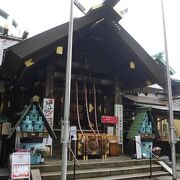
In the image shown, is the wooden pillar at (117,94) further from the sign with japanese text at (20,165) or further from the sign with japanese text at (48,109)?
the sign with japanese text at (20,165)

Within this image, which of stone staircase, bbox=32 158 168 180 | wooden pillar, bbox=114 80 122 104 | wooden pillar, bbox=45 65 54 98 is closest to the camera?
stone staircase, bbox=32 158 168 180

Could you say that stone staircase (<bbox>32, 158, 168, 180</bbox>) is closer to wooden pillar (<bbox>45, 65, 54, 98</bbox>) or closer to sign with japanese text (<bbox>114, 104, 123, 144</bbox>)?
sign with japanese text (<bbox>114, 104, 123, 144</bbox>)

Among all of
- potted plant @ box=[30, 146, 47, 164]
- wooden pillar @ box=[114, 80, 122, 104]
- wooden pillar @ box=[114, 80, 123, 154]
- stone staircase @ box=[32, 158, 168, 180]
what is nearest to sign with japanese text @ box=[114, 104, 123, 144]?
wooden pillar @ box=[114, 80, 123, 154]

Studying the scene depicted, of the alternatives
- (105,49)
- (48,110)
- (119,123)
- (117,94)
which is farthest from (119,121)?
(48,110)

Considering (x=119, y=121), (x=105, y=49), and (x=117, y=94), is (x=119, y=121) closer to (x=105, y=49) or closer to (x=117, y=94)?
(x=117, y=94)

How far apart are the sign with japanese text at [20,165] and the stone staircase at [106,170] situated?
49cm

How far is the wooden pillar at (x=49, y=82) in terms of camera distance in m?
11.4

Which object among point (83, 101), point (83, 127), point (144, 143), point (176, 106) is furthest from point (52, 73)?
point (176, 106)

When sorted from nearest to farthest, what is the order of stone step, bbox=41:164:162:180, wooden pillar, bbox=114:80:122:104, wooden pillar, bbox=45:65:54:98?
stone step, bbox=41:164:162:180, wooden pillar, bbox=45:65:54:98, wooden pillar, bbox=114:80:122:104

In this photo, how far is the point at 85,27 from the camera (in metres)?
10.9

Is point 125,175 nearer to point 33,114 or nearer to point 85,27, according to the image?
point 33,114

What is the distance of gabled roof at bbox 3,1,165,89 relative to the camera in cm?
989

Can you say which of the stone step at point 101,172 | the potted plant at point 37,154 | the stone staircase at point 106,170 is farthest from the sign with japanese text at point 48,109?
the stone step at point 101,172

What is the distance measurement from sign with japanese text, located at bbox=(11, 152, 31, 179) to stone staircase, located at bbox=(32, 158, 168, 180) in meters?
0.49
